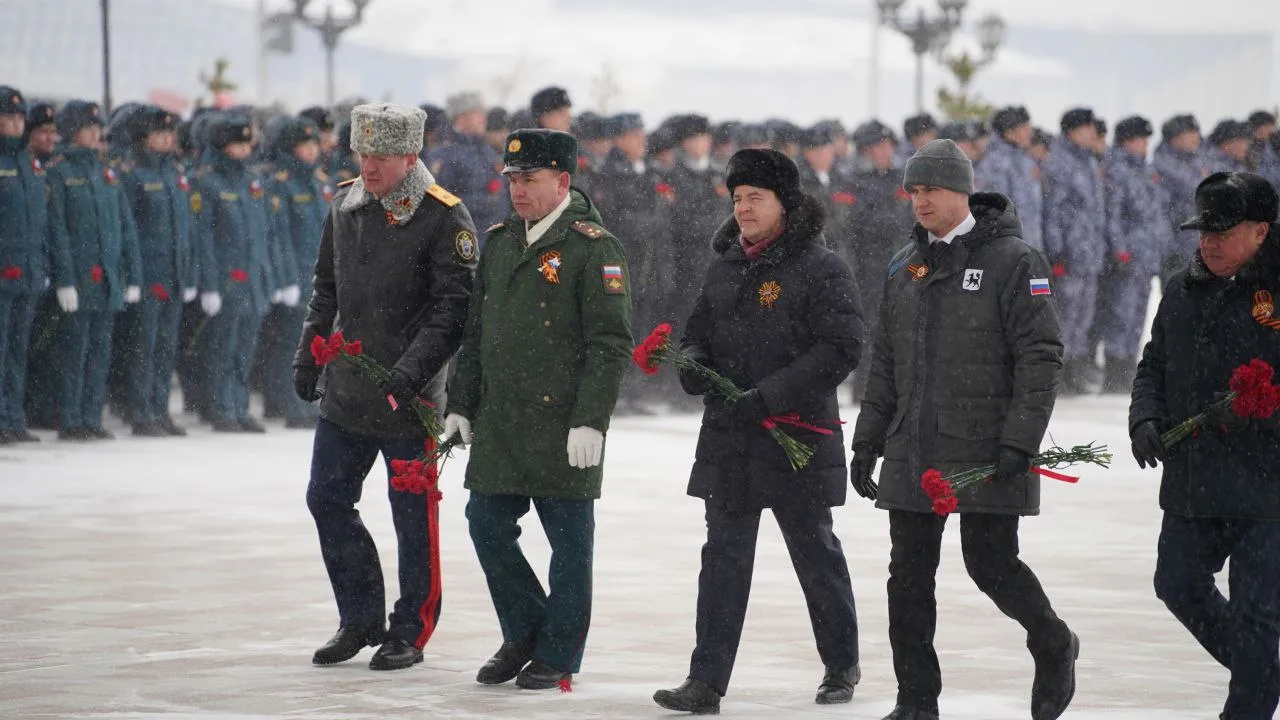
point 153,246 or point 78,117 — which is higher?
point 78,117

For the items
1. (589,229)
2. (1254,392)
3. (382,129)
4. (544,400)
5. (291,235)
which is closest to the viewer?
(1254,392)

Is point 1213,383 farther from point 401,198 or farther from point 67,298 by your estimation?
point 67,298

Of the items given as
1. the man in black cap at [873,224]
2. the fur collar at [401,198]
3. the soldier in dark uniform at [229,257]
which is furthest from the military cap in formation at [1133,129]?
the fur collar at [401,198]

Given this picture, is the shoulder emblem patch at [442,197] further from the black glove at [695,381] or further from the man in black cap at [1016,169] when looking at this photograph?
the man in black cap at [1016,169]

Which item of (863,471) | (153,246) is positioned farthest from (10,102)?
(863,471)

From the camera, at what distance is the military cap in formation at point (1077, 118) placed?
64.3ft

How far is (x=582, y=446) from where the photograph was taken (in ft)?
23.4

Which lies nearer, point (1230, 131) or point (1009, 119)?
point (1009, 119)

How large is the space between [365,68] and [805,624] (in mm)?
51303

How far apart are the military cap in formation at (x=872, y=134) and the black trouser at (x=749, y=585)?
1195 centimetres

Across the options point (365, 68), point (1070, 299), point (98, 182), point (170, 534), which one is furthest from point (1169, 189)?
point (365, 68)

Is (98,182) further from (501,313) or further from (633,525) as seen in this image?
(501,313)

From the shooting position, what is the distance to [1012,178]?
19000 mm

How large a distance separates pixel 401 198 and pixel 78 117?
25.7ft
